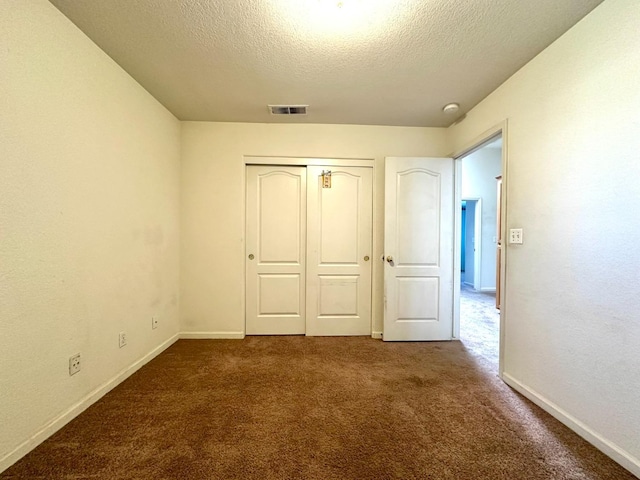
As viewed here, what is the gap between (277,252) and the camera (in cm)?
297

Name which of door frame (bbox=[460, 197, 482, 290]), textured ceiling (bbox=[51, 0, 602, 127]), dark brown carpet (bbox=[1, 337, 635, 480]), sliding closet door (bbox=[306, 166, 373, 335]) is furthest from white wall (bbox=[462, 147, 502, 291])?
dark brown carpet (bbox=[1, 337, 635, 480])

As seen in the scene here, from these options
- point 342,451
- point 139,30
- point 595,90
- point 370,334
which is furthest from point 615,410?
point 139,30

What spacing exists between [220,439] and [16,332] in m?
1.15

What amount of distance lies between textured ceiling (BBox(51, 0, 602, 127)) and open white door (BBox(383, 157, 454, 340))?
70 cm

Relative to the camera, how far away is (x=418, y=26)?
5.04 ft

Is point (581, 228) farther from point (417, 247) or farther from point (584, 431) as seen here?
point (417, 247)

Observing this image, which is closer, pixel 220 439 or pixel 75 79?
pixel 220 439

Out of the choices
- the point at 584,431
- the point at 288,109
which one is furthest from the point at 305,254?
the point at 584,431

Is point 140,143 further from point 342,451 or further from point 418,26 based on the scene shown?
point 342,451

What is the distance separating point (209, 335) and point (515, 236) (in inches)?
120

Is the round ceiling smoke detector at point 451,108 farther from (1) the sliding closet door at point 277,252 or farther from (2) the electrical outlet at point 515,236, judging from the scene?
(1) the sliding closet door at point 277,252

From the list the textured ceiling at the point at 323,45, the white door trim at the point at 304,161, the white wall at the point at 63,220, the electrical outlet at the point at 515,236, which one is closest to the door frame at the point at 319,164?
the white door trim at the point at 304,161

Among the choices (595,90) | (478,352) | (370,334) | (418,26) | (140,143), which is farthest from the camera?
(370,334)

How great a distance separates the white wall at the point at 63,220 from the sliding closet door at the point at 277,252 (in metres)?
1.05
